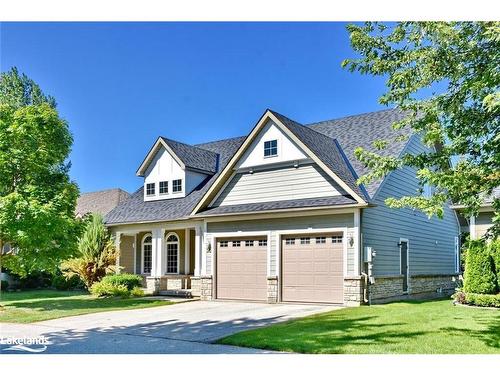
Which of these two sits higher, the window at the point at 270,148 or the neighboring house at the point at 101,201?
the window at the point at 270,148

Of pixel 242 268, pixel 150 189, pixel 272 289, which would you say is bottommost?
pixel 272 289

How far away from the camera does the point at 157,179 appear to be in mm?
21578

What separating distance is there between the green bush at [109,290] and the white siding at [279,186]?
450 centimetres

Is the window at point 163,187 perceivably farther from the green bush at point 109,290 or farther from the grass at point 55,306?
the grass at point 55,306

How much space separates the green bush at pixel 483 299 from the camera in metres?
13.1

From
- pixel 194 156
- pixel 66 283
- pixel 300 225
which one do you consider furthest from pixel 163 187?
pixel 300 225

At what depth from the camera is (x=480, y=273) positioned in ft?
45.2

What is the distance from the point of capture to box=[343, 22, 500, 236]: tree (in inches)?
308

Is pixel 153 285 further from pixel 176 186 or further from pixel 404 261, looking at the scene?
pixel 404 261

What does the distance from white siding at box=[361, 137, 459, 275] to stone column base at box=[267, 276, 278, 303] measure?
116 inches

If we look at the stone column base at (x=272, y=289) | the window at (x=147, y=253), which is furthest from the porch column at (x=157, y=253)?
the stone column base at (x=272, y=289)

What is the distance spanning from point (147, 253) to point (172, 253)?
1406mm

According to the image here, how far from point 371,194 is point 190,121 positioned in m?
5.78
